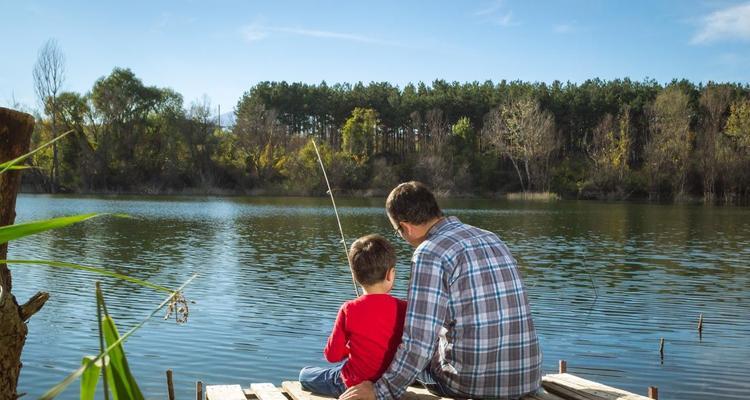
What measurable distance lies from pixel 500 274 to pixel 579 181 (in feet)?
176

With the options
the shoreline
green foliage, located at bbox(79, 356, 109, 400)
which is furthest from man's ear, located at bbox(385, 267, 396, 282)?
the shoreline

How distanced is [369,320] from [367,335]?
8 centimetres

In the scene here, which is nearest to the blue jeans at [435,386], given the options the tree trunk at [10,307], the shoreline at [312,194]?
the tree trunk at [10,307]

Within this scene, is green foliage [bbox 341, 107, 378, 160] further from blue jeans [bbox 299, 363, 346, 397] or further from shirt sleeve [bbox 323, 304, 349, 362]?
shirt sleeve [bbox 323, 304, 349, 362]

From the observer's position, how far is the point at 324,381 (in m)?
3.77

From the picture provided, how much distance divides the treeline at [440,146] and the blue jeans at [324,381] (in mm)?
50255

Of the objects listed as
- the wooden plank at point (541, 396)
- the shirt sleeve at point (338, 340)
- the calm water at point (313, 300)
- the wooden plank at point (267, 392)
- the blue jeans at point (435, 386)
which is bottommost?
the calm water at point (313, 300)

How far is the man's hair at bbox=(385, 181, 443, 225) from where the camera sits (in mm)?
3398

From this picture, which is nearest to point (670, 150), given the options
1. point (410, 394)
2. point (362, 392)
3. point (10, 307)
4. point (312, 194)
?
point (312, 194)

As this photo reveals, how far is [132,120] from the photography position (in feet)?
190

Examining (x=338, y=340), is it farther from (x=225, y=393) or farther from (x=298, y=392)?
(x=225, y=393)

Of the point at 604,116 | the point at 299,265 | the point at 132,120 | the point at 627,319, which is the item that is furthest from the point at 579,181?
the point at 627,319

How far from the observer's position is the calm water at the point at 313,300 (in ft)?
24.9

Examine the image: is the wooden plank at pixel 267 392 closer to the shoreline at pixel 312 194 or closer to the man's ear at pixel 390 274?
the man's ear at pixel 390 274
